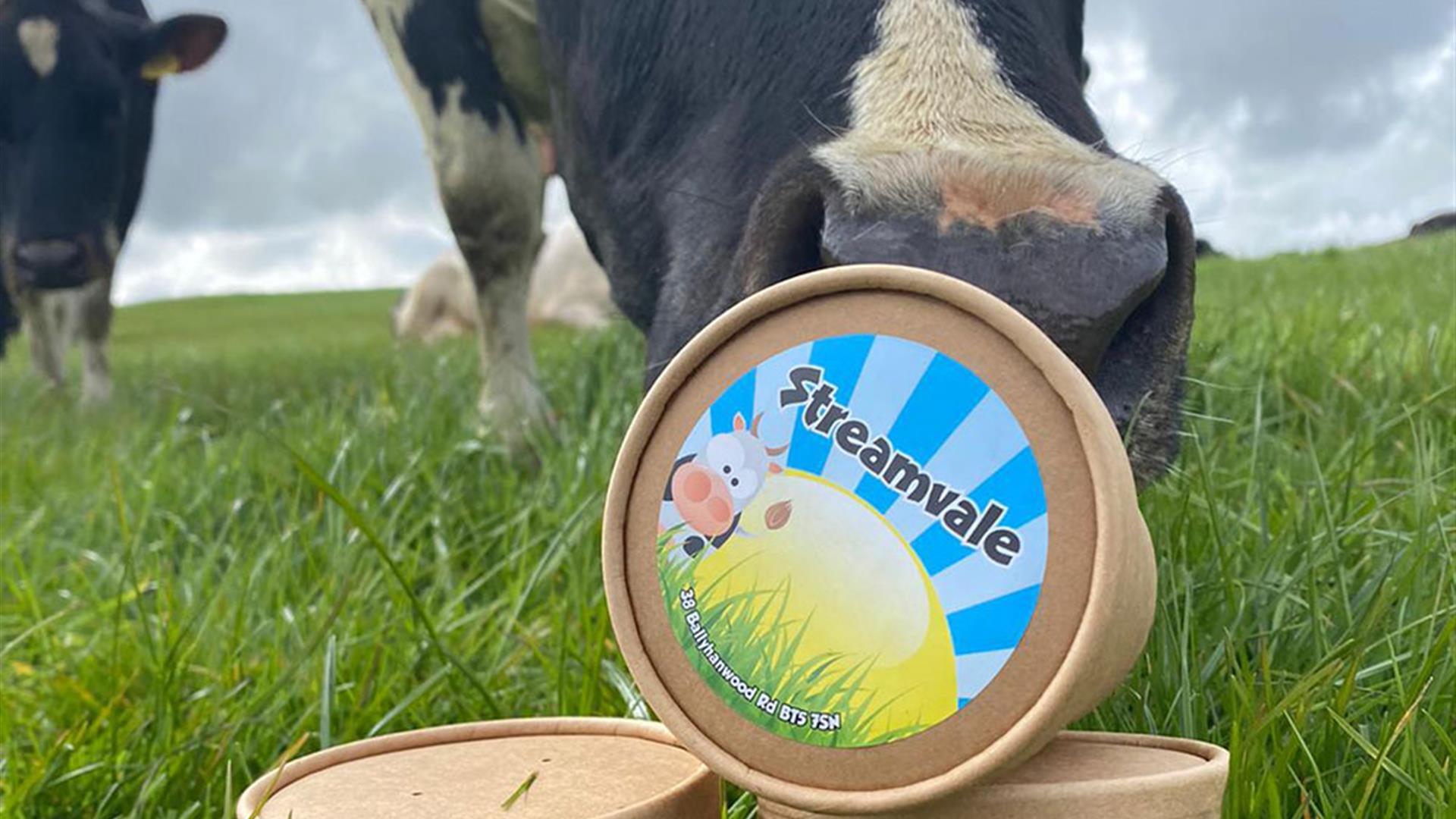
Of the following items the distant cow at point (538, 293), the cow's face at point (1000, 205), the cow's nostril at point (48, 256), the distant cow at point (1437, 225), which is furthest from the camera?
the distant cow at point (538, 293)

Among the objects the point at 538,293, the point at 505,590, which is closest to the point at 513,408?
the point at 505,590

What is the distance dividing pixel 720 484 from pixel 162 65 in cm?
630

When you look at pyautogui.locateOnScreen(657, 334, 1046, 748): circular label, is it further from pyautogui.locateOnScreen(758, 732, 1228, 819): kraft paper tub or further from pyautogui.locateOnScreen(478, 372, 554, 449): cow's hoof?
pyautogui.locateOnScreen(478, 372, 554, 449): cow's hoof

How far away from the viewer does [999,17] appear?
5.70 ft

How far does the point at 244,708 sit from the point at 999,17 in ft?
4.04

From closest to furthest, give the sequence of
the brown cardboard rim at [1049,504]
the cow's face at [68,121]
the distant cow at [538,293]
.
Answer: the brown cardboard rim at [1049,504] → the cow's face at [68,121] → the distant cow at [538,293]

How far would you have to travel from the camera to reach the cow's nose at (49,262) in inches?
226

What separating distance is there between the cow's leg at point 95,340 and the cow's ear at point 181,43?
1.03m

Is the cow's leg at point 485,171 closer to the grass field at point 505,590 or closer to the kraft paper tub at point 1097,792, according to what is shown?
the grass field at point 505,590

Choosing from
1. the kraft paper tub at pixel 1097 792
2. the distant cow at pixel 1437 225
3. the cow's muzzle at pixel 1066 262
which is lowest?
the kraft paper tub at pixel 1097 792

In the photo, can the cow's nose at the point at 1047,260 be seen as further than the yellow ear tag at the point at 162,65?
No

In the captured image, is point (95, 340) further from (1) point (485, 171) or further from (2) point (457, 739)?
(2) point (457, 739)

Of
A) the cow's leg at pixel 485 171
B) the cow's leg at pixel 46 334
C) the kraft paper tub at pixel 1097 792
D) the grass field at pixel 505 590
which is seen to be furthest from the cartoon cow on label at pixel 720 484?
the cow's leg at pixel 46 334

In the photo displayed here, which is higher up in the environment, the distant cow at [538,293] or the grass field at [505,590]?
the grass field at [505,590]
